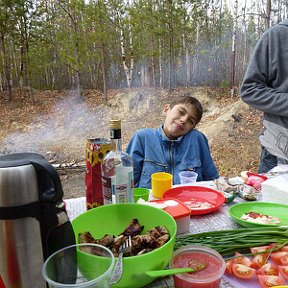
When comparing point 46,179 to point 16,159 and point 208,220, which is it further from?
point 208,220

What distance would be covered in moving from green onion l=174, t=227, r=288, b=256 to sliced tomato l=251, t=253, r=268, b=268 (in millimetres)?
32

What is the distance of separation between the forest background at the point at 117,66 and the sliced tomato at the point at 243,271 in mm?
3284

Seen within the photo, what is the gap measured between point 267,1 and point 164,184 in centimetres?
445

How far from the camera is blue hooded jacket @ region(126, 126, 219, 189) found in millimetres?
1535

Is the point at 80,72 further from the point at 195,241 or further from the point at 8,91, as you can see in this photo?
the point at 195,241

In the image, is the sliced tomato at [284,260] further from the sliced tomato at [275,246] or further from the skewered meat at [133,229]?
the skewered meat at [133,229]

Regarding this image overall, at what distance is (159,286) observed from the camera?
59 centimetres

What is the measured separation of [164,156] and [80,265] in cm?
107

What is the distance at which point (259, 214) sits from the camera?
0.88 metres

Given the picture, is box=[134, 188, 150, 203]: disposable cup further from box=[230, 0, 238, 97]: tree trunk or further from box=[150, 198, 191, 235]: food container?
box=[230, 0, 238, 97]: tree trunk

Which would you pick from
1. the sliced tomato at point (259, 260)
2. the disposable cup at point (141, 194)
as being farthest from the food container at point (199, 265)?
the disposable cup at point (141, 194)

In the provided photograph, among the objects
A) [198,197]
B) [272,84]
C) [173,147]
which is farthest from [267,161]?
[198,197]

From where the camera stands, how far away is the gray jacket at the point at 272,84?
1.39 metres

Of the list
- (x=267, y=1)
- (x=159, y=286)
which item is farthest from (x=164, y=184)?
(x=267, y=1)
